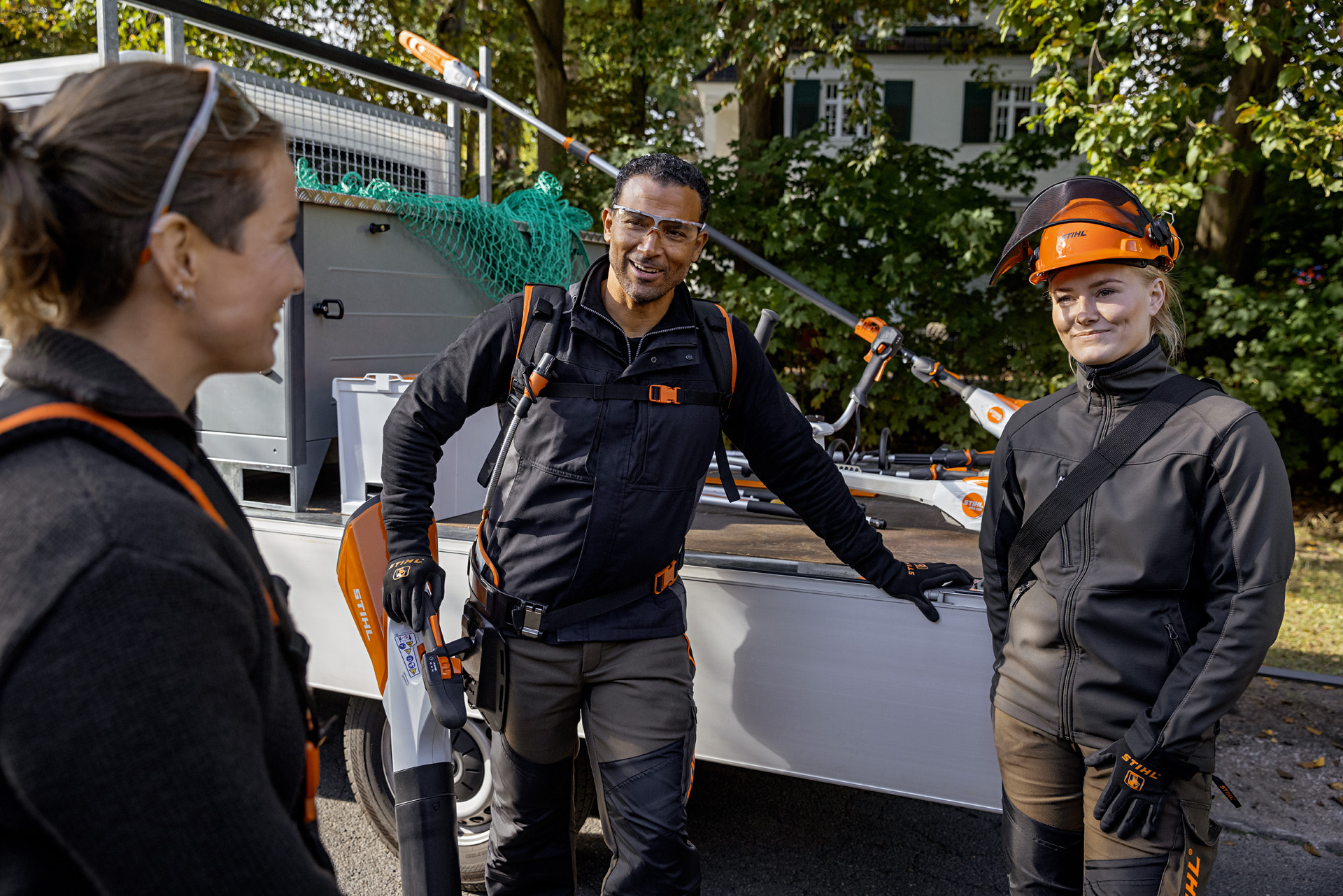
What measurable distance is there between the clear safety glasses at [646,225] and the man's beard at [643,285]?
0.06 meters

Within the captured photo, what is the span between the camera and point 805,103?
27.3m

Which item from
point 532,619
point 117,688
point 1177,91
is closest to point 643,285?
point 532,619

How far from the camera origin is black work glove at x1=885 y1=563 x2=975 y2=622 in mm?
2416

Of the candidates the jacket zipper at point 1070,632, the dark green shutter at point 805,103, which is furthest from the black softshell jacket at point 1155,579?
the dark green shutter at point 805,103

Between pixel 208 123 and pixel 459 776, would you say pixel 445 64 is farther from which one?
pixel 208 123

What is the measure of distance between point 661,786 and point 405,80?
10.7 ft

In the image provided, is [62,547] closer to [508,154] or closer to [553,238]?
[553,238]

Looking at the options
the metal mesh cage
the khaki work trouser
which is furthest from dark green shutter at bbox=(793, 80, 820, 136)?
the khaki work trouser

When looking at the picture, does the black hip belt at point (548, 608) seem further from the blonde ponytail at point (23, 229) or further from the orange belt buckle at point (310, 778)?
the blonde ponytail at point (23, 229)

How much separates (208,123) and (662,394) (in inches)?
55.9

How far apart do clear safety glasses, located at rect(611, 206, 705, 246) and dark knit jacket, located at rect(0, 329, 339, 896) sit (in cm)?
159

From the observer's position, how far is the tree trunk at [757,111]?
872 cm

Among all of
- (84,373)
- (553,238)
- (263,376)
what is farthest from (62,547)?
(553,238)

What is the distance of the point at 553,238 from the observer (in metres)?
4.37
